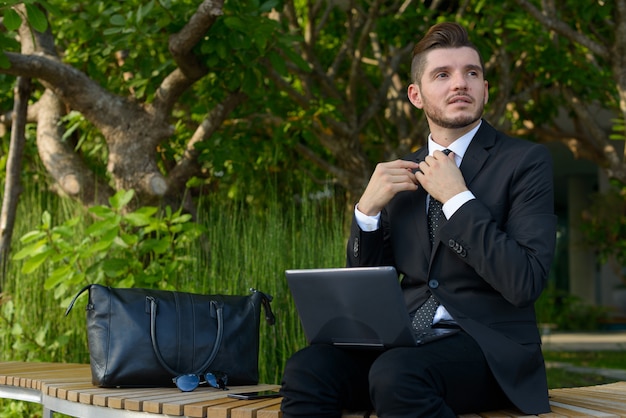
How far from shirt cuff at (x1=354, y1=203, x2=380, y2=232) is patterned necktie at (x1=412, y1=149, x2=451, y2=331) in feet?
0.47

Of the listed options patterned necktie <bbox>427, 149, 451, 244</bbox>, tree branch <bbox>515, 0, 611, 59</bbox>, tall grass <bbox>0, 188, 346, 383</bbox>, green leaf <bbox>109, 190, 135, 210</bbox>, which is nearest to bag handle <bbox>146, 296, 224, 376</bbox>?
patterned necktie <bbox>427, 149, 451, 244</bbox>

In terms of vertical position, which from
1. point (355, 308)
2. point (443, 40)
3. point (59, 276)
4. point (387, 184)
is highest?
point (443, 40)

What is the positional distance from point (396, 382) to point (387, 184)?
0.60 meters

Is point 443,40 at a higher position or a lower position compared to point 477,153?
higher

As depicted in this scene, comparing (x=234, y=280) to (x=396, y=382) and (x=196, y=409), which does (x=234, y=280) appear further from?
(x=396, y=382)

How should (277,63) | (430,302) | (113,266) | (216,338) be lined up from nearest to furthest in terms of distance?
(430,302) → (216,338) → (113,266) → (277,63)

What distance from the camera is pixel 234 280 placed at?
172 inches

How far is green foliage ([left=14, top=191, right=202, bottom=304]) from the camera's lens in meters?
4.25

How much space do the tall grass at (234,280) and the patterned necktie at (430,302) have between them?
182 cm

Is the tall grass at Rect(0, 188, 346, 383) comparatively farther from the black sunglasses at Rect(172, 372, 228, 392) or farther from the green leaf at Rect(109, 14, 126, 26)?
the black sunglasses at Rect(172, 372, 228, 392)

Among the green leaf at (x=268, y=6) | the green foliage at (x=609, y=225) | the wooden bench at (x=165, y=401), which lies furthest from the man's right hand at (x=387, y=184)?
the green foliage at (x=609, y=225)

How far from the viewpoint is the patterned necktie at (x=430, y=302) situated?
2.46m

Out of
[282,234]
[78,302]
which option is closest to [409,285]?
[282,234]

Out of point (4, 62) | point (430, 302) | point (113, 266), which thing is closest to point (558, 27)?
point (113, 266)
